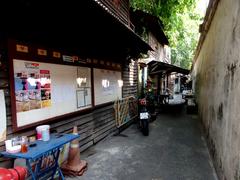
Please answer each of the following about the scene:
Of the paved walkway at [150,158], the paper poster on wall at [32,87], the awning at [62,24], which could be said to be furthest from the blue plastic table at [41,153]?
the awning at [62,24]

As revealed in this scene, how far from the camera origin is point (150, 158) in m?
4.02

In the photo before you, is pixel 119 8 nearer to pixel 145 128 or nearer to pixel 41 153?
pixel 145 128

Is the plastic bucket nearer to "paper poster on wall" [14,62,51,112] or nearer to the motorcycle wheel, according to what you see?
"paper poster on wall" [14,62,51,112]

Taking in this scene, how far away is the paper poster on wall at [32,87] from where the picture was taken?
8.72ft

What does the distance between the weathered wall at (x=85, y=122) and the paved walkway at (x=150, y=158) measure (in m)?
0.25

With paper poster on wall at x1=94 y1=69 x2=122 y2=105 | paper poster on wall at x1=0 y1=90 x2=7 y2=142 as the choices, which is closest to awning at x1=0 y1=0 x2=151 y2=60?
paper poster on wall at x1=94 y1=69 x2=122 y2=105

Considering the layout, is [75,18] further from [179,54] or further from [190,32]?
[179,54]

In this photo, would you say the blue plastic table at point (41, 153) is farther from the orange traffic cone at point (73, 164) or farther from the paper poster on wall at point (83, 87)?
the paper poster on wall at point (83, 87)

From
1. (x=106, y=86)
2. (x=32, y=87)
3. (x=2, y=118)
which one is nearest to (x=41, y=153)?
(x=2, y=118)

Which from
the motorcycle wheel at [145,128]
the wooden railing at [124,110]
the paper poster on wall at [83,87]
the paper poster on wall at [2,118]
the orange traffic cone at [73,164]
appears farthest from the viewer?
the wooden railing at [124,110]

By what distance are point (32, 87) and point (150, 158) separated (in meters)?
2.70

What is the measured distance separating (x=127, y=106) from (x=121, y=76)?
1.14m

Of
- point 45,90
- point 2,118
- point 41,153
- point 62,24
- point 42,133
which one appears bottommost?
point 41,153

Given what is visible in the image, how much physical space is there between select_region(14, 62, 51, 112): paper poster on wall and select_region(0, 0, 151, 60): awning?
18.2 inches
